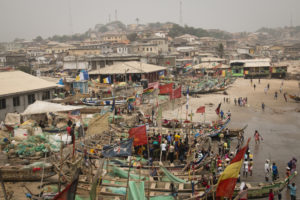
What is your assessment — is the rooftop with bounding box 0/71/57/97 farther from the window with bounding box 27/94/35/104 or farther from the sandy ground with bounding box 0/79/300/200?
the sandy ground with bounding box 0/79/300/200

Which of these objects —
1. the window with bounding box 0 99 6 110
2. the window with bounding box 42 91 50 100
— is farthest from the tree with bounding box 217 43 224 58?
the window with bounding box 0 99 6 110

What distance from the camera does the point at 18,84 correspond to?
23109mm

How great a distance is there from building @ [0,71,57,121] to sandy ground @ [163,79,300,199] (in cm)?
1101

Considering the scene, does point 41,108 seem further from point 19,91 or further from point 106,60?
point 106,60

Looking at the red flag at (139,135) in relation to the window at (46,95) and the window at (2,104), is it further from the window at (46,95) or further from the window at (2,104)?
the window at (46,95)

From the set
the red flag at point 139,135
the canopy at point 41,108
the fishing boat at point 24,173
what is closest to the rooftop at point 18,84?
the canopy at point 41,108

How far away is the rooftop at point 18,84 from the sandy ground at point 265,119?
11.4 metres

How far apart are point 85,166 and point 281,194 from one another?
905 cm

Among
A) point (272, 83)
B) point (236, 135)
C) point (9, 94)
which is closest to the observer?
point (9, 94)

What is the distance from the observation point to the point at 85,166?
13539 mm

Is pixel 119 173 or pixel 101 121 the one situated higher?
pixel 101 121

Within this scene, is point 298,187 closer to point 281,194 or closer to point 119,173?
point 281,194

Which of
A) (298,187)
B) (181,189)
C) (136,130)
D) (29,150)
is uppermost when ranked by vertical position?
(136,130)

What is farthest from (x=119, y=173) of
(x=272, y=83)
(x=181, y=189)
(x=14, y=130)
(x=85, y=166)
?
(x=272, y=83)
